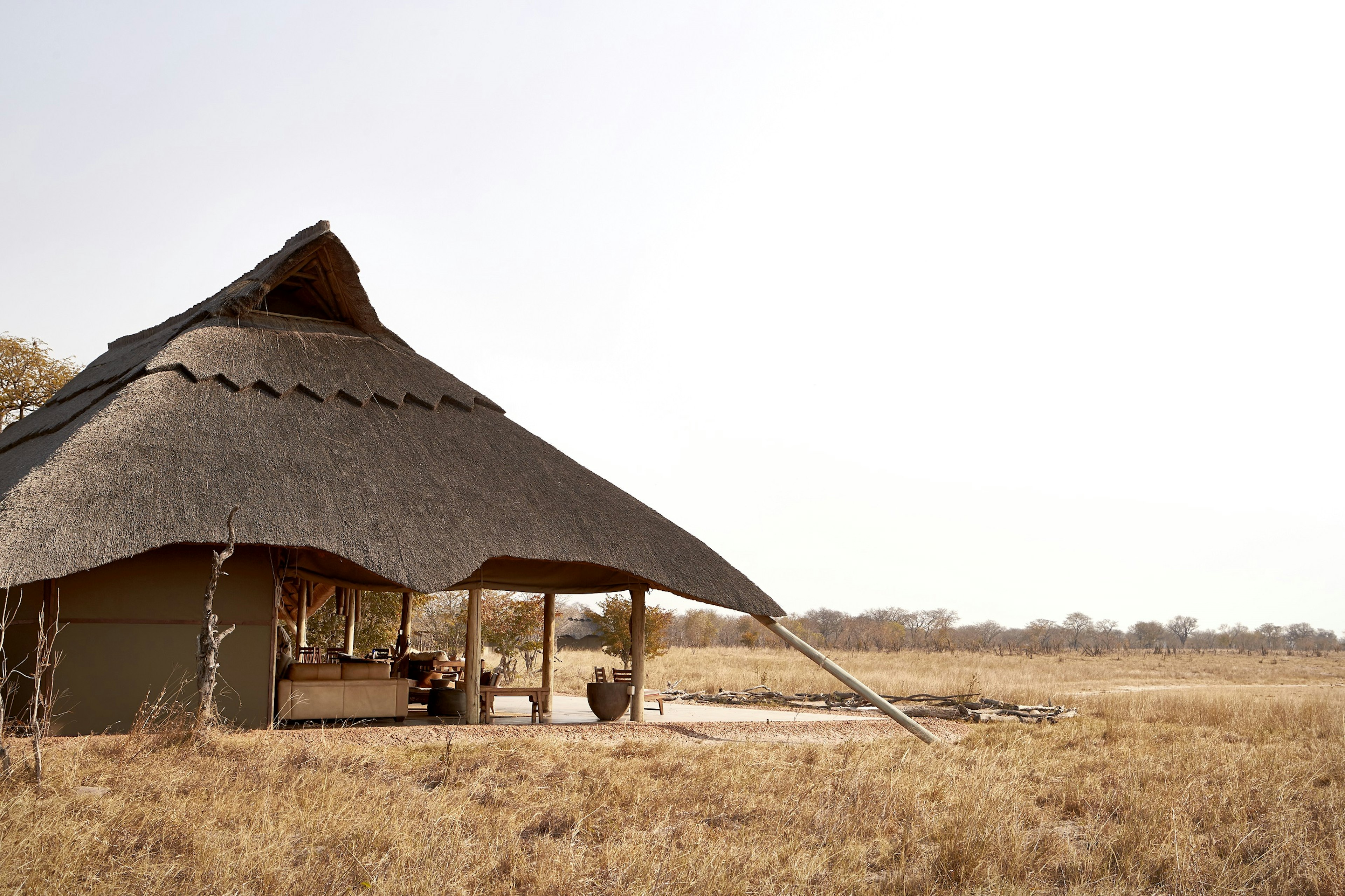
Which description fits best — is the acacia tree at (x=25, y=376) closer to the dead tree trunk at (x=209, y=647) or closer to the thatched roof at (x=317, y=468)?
the thatched roof at (x=317, y=468)

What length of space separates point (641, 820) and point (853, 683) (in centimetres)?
642

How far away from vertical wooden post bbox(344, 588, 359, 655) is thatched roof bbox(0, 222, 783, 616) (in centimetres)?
404

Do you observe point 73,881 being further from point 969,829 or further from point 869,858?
point 969,829

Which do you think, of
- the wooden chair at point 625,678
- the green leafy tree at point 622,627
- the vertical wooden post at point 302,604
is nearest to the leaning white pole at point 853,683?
the wooden chair at point 625,678

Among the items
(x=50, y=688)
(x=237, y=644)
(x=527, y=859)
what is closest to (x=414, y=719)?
(x=237, y=644)

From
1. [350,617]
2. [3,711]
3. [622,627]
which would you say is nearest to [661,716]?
[350,617]

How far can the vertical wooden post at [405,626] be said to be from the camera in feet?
60.6

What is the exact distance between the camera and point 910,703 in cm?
1839

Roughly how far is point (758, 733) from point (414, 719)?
182 inches

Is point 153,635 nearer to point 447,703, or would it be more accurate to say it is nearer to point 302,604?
point 447,703

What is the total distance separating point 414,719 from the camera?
13.6m

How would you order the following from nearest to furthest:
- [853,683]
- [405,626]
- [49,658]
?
1. [49,658]
2. [853,683]
3. [405,626]

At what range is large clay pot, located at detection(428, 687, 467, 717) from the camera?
13.8 meters

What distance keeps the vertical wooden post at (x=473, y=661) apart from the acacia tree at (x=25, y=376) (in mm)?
16219
